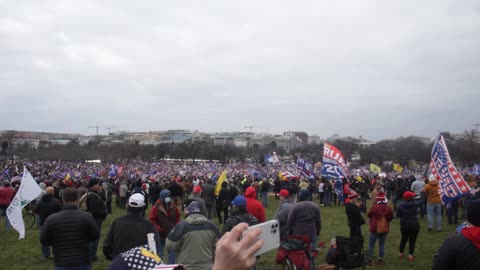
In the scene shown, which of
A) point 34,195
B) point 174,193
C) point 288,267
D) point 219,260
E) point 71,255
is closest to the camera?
point 219,260

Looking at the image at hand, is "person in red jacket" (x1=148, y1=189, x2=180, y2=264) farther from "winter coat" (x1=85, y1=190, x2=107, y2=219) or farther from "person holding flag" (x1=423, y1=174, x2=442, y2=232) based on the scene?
"person holding flag" (x1=423, y1=174, x2=442, y2=232)

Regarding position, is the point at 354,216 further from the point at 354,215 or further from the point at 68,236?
the point at 68,236

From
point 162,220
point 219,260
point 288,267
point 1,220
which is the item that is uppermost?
point 219,260

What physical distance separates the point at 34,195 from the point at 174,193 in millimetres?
3738

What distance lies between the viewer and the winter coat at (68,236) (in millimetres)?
5137

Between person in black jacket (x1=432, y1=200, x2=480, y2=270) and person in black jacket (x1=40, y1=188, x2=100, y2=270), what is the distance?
13.0 ft

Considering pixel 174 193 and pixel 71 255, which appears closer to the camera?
pixel 71 255

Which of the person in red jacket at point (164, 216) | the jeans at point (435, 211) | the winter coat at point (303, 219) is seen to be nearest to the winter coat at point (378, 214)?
the winter coat at point (303, 219)

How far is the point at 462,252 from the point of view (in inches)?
138

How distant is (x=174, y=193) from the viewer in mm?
8586

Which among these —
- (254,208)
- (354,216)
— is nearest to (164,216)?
(254,208)

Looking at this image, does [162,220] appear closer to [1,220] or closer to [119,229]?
[119,229]

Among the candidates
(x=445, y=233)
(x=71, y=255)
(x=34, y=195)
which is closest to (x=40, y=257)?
(x=34, y=195)

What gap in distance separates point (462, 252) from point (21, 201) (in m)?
9.21
